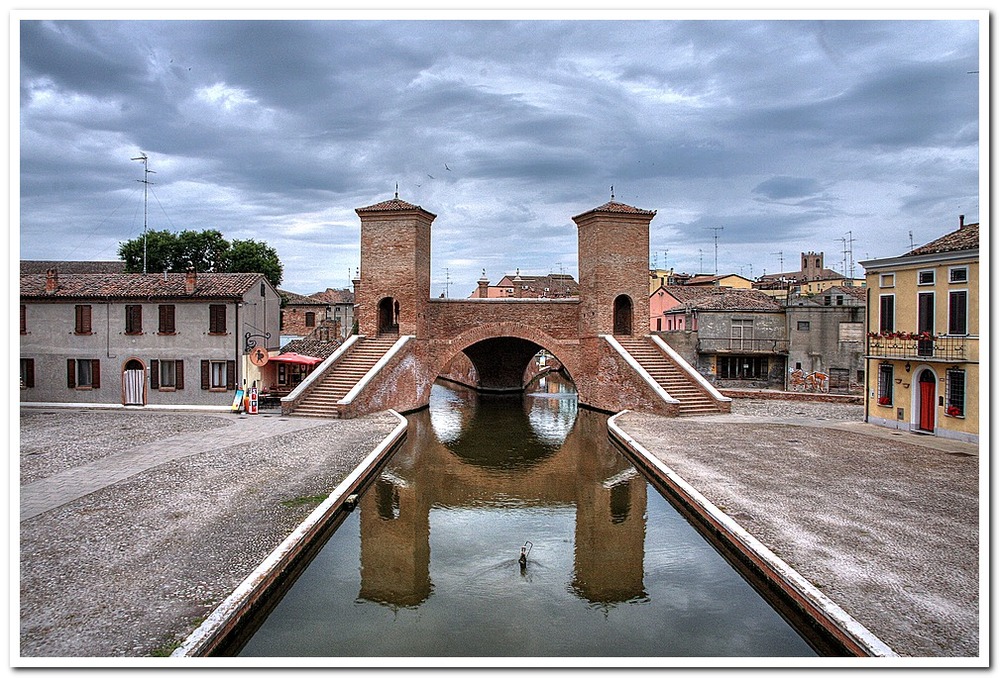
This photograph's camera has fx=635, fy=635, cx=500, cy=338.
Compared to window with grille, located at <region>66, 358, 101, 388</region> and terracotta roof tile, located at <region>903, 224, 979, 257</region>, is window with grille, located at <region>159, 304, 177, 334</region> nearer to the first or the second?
window with grille, located at <region>66, 358, 101, 388</region>

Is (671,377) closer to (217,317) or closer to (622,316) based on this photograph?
(622,316)

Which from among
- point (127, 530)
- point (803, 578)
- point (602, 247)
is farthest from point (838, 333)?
point (127, 530)

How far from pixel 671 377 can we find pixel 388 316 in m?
12.4

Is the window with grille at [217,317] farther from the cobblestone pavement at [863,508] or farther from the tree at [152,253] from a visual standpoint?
the tree at [152,253]

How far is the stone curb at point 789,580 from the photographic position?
5844 millimetres

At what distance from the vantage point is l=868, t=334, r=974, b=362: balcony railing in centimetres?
1513

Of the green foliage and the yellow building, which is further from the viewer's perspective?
the green foliage

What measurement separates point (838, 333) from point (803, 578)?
24497 millimetres

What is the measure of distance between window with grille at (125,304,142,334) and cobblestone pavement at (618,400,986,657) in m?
→ 16.5

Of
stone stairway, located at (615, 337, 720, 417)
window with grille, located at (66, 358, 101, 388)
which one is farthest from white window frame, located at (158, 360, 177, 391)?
stone stairway, located at (615, 337, 720, 417)

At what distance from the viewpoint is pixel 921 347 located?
1600 centimetres

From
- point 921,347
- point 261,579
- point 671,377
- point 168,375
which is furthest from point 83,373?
point 921,347
